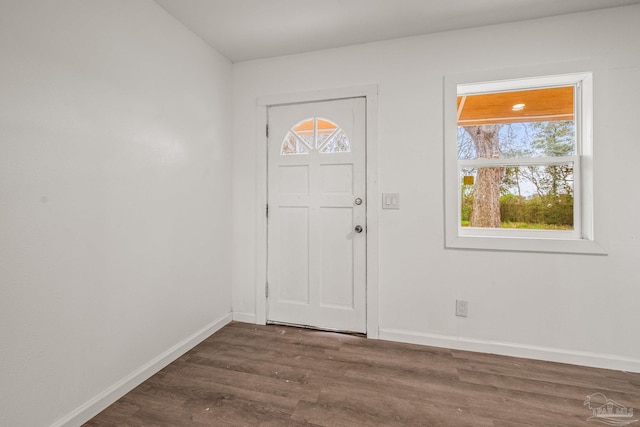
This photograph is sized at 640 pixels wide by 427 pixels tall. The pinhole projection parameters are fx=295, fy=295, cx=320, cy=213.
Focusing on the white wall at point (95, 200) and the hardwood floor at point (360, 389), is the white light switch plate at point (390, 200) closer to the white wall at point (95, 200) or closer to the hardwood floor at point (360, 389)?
the hardwood floor at point (360, 389)

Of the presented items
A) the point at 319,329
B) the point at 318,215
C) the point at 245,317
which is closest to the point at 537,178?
the point at 318,215

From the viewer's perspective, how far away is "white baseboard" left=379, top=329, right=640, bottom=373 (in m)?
2.05

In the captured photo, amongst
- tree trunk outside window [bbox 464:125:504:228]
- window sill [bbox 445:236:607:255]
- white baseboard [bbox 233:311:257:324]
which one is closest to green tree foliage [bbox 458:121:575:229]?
tree trunk outside window [bbox 464:125:504:228]

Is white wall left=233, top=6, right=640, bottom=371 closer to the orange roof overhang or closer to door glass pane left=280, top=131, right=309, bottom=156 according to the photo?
the orange roof overhang

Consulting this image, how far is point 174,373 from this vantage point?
6.56 ft

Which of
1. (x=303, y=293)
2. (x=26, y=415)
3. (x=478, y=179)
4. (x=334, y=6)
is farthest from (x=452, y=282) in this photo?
(x=26, y=415)

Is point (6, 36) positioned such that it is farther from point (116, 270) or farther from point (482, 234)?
point (482, 234)

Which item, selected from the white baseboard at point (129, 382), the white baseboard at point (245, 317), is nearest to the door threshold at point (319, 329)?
the white baseboard at point (245, 317)

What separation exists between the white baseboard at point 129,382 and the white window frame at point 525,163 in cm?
219

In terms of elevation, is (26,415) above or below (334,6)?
below

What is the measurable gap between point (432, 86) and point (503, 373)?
2.17m

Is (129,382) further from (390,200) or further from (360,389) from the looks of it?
(390,200)

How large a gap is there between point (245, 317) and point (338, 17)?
2690 millimetres

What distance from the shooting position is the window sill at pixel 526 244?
6.90 ft
